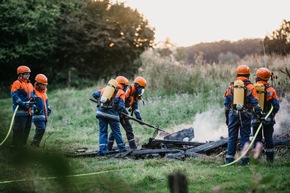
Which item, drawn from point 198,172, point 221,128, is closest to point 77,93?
→ point 221,128

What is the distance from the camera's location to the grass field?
1.12m

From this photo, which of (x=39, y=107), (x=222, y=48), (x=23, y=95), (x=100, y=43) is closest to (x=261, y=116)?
(x=39, y=107)

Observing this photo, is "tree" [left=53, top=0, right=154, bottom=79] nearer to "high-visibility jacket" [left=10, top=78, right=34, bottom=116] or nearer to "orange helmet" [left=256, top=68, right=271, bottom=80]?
"high-visibility jacket" [left=10, top=78, right=34, bottom=116]

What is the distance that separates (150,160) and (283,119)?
5.38 meters

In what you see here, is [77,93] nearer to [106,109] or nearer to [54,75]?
[54,75]

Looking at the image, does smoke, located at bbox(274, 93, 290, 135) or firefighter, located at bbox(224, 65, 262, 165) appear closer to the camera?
firefighter, located at bbox(224, 65, 262, 165)

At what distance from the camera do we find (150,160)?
26.0 ft

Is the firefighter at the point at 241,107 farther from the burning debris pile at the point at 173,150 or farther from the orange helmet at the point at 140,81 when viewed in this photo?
the orange helmet at the point at 140,81

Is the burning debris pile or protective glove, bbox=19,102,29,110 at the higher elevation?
protective glove, bbox=19,102,29,110

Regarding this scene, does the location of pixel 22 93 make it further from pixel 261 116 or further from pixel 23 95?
pixel 261 116

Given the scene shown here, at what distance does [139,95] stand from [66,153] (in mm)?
8830

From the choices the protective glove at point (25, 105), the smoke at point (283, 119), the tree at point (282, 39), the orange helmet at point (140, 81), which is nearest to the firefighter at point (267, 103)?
the smoke at point (283, 119)

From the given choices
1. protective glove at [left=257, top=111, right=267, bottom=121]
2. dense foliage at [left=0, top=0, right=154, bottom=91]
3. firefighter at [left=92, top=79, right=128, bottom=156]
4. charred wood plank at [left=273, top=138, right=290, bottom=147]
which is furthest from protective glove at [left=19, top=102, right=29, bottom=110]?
dense foliage at [left=0, top=0, right=154, bottom=91]

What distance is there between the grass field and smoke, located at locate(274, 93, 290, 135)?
38 mm
